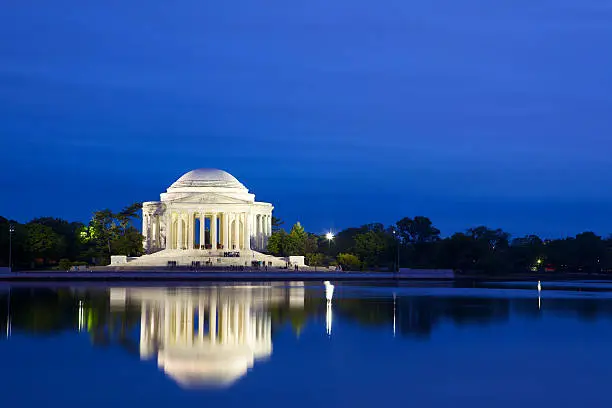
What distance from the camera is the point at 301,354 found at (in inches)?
1080

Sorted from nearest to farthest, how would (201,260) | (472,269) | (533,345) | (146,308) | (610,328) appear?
(533,345) < (610,328) < (146,308) < (201,260) < (472,269)

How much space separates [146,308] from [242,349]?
56.8 feet

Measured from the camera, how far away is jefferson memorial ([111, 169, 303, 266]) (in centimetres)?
13250

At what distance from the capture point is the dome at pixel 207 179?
14050 centimetres

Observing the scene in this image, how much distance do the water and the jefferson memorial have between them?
8539 cm

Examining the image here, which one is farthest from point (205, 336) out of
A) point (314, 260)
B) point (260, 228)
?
point (260, 228)

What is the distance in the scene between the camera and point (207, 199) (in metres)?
133

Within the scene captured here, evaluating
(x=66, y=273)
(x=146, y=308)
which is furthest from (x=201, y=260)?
(x=146, y=308)

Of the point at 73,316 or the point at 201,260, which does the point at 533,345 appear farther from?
the point at 201,260

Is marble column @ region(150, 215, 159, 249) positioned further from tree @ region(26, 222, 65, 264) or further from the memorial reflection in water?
the memorial reflection in water

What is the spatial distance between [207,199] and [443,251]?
3607cm

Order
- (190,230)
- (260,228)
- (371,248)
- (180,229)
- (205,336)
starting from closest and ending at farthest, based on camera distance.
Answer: (205,336) < (371,248) < (190,230) < (180,229) < (260,228)

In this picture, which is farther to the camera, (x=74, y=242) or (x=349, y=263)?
(x=74, y=242)

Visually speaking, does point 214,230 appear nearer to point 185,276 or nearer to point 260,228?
point 260,228
